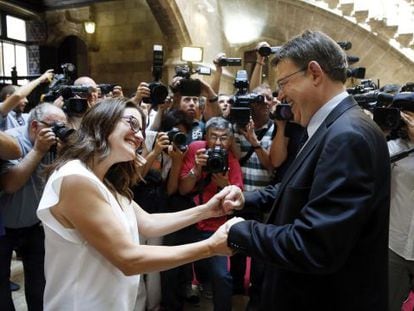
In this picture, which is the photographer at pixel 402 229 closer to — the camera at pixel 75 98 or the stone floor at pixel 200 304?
the stone floor at pixel 200 304

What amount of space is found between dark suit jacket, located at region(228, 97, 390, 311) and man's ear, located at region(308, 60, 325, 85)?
12 cm

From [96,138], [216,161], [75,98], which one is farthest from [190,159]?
[96,138]

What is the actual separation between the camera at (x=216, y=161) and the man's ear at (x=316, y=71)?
4.10 feet

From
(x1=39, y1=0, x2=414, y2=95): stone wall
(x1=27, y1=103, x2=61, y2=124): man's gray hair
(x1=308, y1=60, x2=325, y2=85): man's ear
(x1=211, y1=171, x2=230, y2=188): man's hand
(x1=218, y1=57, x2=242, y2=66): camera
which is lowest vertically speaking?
(x1=211, y1=171, x2=230, y2=188): man's hand

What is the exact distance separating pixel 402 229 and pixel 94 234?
6.51 feet

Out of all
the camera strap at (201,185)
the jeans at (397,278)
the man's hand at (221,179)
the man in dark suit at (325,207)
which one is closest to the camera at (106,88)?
the camera strap at (201,185)

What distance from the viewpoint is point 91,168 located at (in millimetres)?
1531

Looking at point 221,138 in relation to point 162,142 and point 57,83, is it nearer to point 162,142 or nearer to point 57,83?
point 162,142

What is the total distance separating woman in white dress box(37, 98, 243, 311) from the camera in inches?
52.9

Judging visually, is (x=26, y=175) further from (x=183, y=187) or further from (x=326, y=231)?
(x=326, y=231)

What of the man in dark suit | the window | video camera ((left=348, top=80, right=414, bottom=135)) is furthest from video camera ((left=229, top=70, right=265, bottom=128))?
the window

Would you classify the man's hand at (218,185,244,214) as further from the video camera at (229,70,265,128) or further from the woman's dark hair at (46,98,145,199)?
the video camera at (229,70,265,128)

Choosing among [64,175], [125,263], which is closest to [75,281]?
[125,263]

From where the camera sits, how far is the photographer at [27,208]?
2.34m
